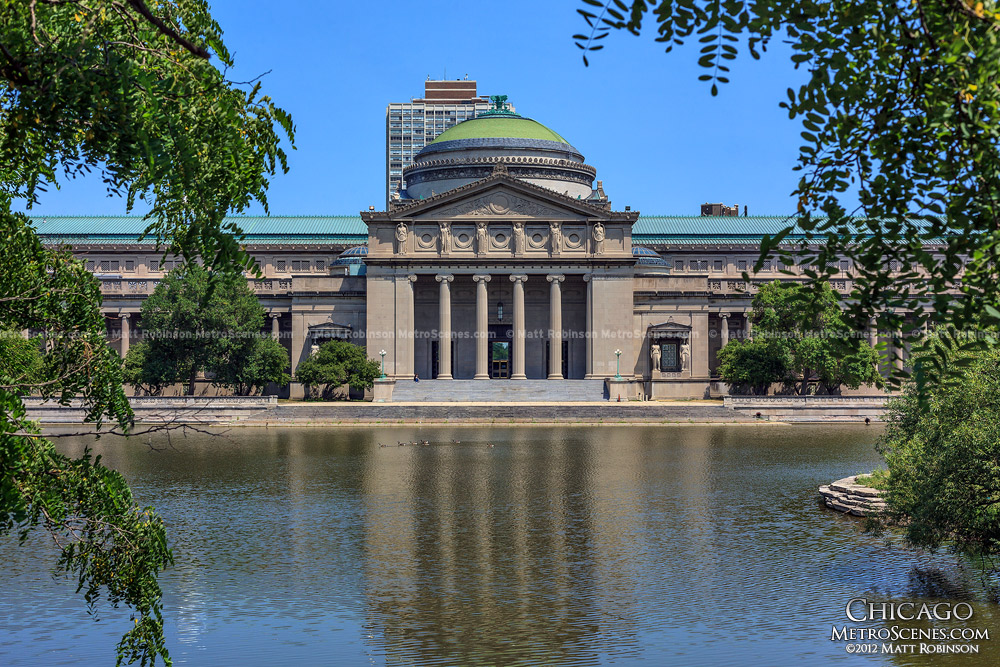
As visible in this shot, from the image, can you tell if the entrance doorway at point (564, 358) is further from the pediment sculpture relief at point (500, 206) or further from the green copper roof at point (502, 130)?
the green copper roof at point (502, 130)

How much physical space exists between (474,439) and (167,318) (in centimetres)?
3286

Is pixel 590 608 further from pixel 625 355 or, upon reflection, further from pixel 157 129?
pixel 625 355

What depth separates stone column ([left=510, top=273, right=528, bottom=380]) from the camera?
4060 inches

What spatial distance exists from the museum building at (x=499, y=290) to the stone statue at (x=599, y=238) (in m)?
0.09

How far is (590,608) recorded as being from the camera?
77.0 ft

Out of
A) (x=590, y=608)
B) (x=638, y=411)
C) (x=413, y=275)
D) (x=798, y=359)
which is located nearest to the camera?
(x=590, y=608)

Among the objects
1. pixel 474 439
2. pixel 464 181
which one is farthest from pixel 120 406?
pixel 464 181

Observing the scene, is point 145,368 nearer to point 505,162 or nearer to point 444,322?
point 444,322

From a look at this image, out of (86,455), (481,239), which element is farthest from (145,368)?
(86,455)

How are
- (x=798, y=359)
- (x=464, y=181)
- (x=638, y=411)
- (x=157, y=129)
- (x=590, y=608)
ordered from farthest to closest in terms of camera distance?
(x=464, y=181) → (x=798, y=359) → (x=638, y=411) → (x=590, y=608) → (x=157, y=129)

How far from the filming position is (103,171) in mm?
11992

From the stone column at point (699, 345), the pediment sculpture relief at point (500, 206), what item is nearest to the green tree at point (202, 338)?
the pediment sculpture relief at point (500, 206)

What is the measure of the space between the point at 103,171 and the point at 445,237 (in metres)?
90.9

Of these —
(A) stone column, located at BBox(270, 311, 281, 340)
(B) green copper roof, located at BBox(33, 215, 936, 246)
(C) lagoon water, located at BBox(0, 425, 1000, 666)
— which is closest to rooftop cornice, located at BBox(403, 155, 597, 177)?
(B) green copper roof, located at BBox(33, 215, 936, 246)
